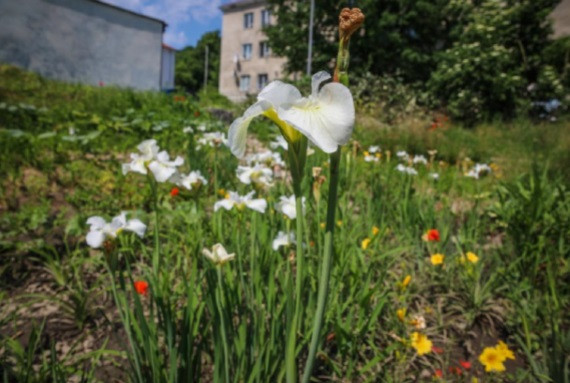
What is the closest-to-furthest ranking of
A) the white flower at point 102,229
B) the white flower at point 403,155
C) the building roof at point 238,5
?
the white flower at point 102,229 < the white flower at point 403,155 < the building roof at point 238,5

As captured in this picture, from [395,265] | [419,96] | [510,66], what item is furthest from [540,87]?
[395,265]

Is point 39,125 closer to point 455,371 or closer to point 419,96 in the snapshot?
point 455,371

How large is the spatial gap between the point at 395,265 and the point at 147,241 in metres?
1.51

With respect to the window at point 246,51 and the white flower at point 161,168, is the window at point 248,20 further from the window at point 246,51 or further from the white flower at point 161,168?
the white flower at point 161,168

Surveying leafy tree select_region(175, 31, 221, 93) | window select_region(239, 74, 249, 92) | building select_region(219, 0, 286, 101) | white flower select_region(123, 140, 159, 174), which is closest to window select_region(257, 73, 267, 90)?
building select_region(219, 0, 286, 101)

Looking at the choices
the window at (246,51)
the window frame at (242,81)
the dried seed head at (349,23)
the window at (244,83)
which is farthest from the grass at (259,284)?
the window at (246,51)

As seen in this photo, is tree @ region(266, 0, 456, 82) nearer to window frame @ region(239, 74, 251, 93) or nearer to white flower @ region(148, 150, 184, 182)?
window frame @ region(239, 74, 251, 93)

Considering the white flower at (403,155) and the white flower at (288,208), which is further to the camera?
the white flower at (403,155)

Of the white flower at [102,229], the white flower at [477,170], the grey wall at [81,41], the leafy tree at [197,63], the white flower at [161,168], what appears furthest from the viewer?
the leafy tree at [197,63]

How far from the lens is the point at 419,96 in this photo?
466 inches

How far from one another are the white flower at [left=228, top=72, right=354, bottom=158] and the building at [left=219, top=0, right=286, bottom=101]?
82.4 ft

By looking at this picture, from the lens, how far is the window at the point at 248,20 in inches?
1002

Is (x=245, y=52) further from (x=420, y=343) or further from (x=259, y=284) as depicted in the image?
(x=420, y=343)

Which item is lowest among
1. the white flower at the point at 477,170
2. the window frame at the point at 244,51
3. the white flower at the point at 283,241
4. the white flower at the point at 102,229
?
the white flower at the point at 283,241
